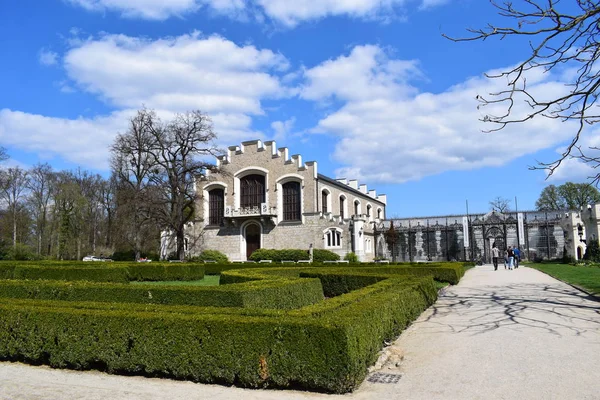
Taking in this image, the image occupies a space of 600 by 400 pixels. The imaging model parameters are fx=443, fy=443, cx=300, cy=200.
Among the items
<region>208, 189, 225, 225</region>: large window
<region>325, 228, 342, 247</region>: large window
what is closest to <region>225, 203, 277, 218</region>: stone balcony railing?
<region>208, 189, 225, 225</region>: large window

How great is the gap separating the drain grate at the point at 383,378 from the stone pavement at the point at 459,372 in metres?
0.01

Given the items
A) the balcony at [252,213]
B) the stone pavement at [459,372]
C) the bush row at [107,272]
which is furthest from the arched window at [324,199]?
the stone pavement at [459,372]

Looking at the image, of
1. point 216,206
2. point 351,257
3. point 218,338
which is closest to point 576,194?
point 351,257

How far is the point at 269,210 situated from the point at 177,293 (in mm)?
29710

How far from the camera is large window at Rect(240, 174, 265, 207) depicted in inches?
1674

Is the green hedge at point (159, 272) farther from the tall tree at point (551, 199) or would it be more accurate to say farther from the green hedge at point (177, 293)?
the tall tree at point (551, 199)

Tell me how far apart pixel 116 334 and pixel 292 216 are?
34249 mm

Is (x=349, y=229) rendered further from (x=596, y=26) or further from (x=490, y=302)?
(x=596, y=26)

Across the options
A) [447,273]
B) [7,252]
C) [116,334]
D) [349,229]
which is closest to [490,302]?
[447,273]

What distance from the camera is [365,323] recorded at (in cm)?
630

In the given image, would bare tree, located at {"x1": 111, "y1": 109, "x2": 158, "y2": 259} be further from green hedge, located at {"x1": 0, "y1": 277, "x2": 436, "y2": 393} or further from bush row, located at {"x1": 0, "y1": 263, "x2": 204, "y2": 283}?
green hedge, located at {"x1": 0, "y1": 277, "x2": 436, "y2": 393}

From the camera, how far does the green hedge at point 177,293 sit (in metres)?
10.2

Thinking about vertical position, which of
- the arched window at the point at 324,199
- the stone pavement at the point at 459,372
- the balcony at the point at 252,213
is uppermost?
the arched window at the point at 324,199

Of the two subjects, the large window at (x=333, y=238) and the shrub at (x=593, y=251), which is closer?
the shrub at (x=593, y=251)
